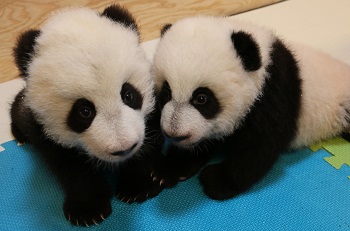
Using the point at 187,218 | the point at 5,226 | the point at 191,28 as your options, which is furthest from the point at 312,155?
the point at 5,226

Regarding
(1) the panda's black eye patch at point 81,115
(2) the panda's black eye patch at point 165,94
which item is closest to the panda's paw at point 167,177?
(2) the panda's black eye patch at point 165,94

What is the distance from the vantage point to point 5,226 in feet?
5.35

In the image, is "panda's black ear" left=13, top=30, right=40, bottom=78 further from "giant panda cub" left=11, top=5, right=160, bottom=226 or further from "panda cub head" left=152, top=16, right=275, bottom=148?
"panda cub head" left=152, top=16, right=275, bottom=148

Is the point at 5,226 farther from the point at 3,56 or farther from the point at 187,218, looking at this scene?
the point at 3,56

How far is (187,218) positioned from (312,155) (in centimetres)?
73

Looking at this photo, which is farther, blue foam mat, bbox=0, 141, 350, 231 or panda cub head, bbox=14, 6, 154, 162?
blue foam mat, bbox=0, 141, 350, 231

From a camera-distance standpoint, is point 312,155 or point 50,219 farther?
point 312,155

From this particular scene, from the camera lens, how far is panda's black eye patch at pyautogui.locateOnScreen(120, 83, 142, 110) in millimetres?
1387

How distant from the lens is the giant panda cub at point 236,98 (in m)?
1.48

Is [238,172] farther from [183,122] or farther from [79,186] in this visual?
[79,186]

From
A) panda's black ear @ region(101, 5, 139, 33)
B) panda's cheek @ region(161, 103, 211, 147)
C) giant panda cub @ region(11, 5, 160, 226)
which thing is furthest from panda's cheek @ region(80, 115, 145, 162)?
panda's black ear @ region(101, 5, 139, 33)

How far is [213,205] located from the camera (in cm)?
170

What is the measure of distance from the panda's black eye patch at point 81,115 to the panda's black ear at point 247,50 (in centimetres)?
59

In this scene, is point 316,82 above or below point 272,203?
above
